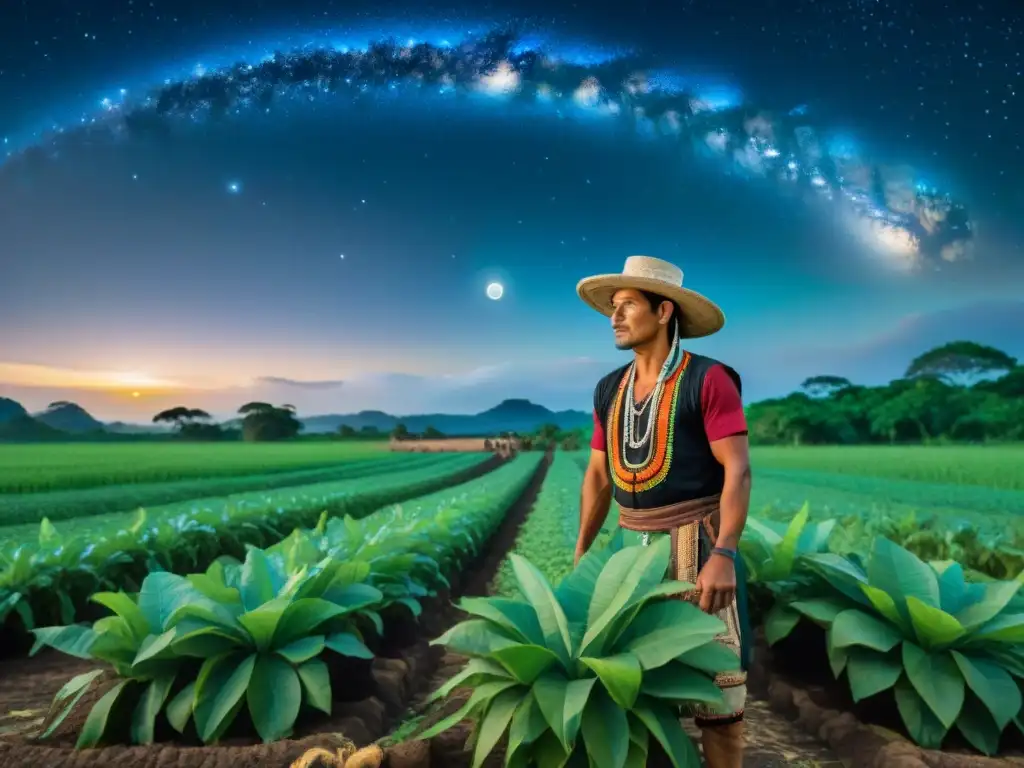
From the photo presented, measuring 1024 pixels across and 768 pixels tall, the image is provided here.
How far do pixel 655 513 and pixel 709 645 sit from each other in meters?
0.56


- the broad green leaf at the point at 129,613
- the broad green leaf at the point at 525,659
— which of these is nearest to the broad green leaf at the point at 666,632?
the broad green leaf at the point at 525,659

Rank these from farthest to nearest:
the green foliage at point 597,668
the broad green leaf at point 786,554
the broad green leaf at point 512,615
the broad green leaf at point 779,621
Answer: the broad green leaf at point 786,554
the broad green leaf at point 779,621
the broad green leaf at point 512,615
the green foliage at point 597,668

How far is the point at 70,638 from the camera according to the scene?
290cm

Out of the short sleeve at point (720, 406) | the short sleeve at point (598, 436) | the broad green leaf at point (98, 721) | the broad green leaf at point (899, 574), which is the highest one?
the short sleeve at point (720, 406)

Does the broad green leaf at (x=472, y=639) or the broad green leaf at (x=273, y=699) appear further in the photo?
the broad green leaf at (x=273, y=699)

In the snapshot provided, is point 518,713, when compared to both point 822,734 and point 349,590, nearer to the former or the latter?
point 349,590

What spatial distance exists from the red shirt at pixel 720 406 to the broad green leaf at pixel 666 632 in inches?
23.9

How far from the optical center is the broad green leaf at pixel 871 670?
2.90m

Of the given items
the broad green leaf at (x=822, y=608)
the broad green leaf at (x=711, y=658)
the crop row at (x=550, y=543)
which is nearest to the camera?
the broad green leaf at (x=711, y=658)

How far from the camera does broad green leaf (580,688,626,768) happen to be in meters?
2.03

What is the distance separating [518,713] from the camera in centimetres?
214

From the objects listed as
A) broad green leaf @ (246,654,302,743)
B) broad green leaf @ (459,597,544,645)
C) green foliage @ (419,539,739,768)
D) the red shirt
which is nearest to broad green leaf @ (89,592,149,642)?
broad green leaf @ (246,654,302,743)

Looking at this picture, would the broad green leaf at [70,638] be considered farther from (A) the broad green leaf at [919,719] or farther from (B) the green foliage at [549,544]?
(A) the broad green leaf at [919,719]

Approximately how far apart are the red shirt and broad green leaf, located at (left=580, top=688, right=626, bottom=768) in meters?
0.96
